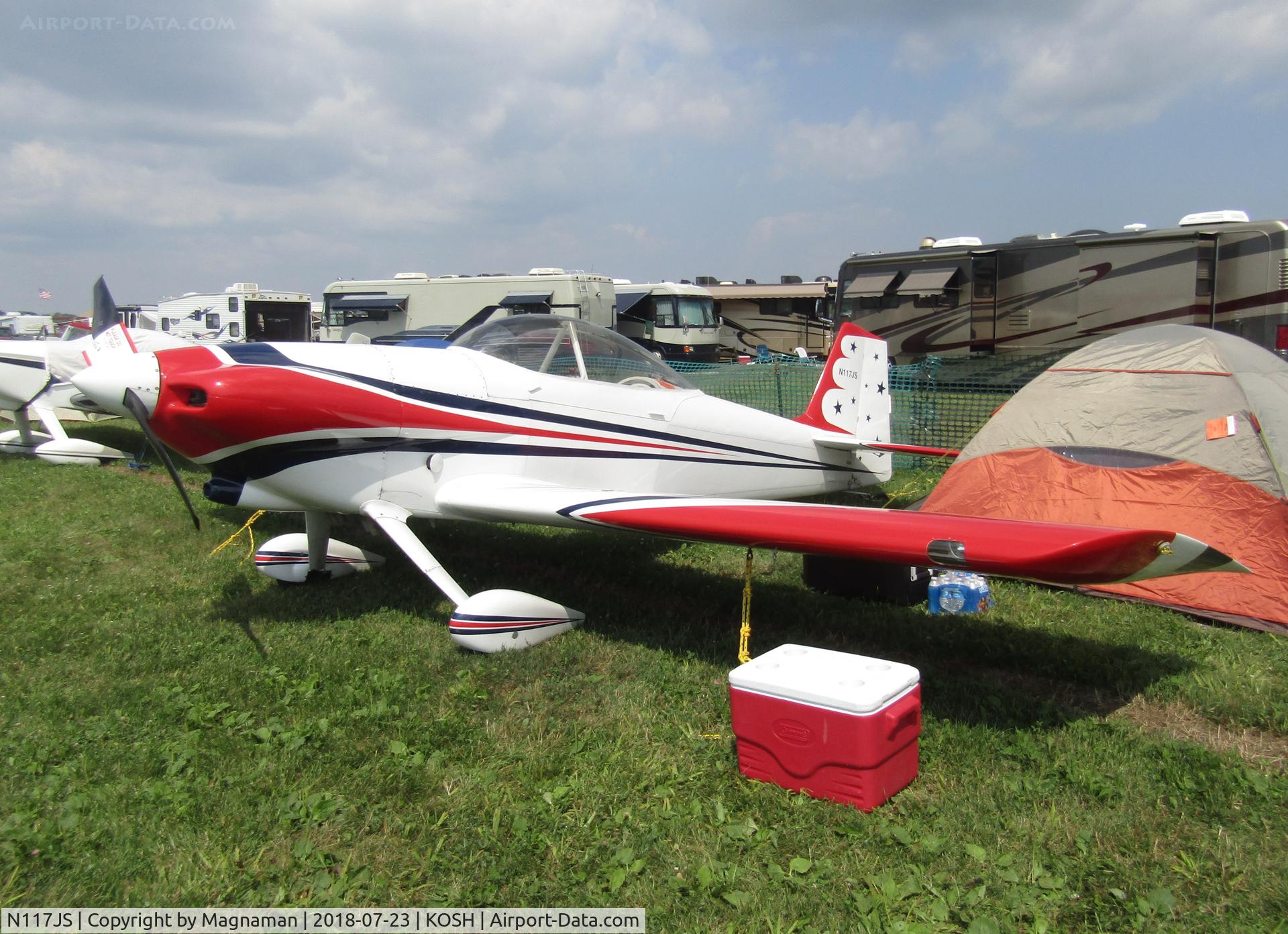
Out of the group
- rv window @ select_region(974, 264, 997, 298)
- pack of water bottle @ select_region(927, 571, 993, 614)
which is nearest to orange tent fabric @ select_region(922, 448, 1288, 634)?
pack of water bottle @ select_region(927, 571, 993, 614)

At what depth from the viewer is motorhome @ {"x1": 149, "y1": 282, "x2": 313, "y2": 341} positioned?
25.0 meters

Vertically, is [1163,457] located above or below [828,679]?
above

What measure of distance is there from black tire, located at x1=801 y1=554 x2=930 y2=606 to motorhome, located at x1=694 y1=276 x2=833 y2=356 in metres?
23.7

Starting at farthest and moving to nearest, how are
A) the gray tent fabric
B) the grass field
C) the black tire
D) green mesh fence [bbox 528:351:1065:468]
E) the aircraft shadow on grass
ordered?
1. green mesh fence [bbox 528:351:1065:468]
2. the black tire
3. the gray tent fabric
4. the aircraft shadow on grass
5. the grass field

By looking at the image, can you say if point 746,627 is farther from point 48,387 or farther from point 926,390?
point 48,387

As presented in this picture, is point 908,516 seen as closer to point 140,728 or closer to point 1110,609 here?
point 1110,609

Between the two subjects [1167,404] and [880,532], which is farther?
[1167,404]

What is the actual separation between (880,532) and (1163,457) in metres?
2.83

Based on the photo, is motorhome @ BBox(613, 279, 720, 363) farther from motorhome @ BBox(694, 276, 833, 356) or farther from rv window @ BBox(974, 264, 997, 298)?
rv window @ BBox(974, 264, 997, 298)

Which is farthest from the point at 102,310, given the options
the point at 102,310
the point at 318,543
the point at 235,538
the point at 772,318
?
the point at 772,318

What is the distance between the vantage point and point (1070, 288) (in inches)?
531

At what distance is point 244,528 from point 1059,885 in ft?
21.3

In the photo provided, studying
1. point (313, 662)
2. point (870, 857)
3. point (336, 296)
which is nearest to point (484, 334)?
point (313, 662)

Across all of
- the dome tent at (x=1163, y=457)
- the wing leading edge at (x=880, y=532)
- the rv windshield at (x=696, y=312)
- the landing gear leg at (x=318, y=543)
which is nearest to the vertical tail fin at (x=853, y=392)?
the dome tent at (x=1163, y=457)
